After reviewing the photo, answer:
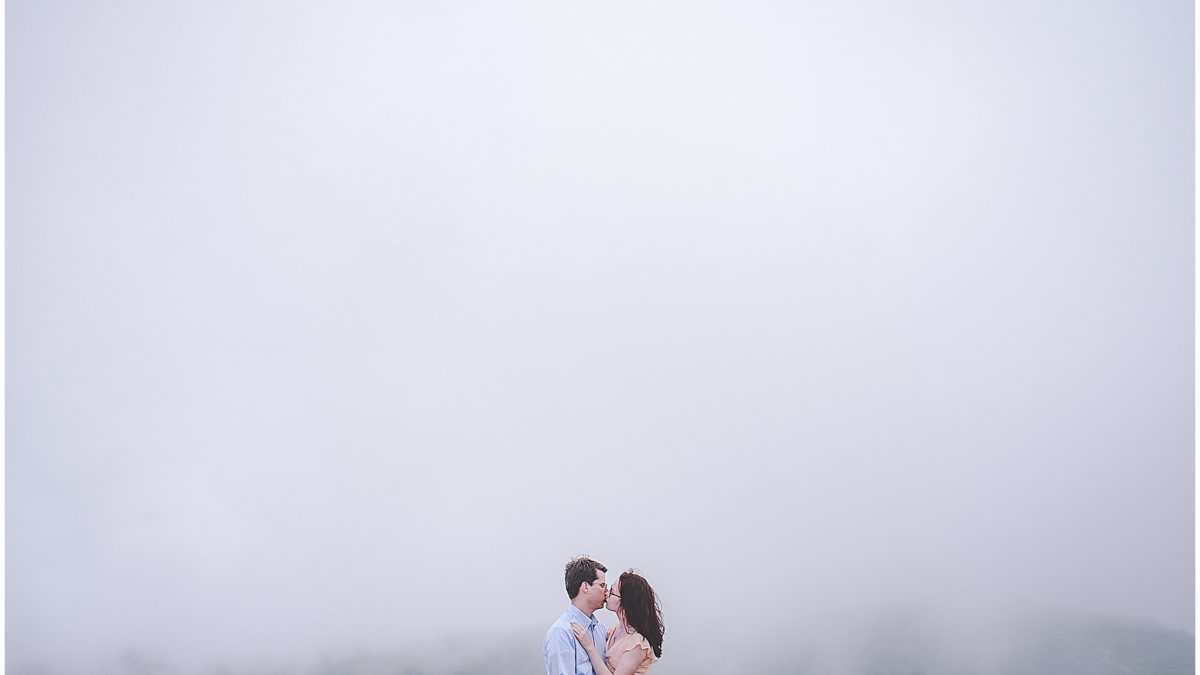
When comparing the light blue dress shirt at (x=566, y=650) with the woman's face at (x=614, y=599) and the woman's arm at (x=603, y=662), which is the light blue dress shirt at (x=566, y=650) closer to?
the woman's arm at (x=603, y=662)

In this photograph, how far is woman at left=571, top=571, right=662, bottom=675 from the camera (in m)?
4.37

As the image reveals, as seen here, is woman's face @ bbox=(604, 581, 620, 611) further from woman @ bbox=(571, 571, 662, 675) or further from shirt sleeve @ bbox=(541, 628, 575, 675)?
shirt sleeve @ bbox=(541, 628, 575, 675)

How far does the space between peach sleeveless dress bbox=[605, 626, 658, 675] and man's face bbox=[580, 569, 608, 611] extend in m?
0.20

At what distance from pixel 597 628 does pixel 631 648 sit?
0.25m

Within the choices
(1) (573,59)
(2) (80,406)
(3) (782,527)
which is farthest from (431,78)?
(3) (782,527)

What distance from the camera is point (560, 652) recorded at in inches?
166

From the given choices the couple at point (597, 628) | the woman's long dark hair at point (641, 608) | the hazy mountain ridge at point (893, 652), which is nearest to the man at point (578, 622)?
the couple at point (597, 628)

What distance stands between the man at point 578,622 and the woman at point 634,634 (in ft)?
0.17

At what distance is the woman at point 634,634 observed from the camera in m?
4.37

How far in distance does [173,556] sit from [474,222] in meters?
4.34

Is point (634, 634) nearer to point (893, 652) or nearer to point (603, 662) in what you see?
point (603, 662)

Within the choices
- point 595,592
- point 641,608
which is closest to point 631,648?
point 641,608

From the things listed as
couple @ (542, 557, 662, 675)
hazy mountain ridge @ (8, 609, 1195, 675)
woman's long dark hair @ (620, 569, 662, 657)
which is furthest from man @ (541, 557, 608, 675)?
hazy mountain ridge @ (8, 609, 1195, 675)

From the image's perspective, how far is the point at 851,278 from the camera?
32.7ft
